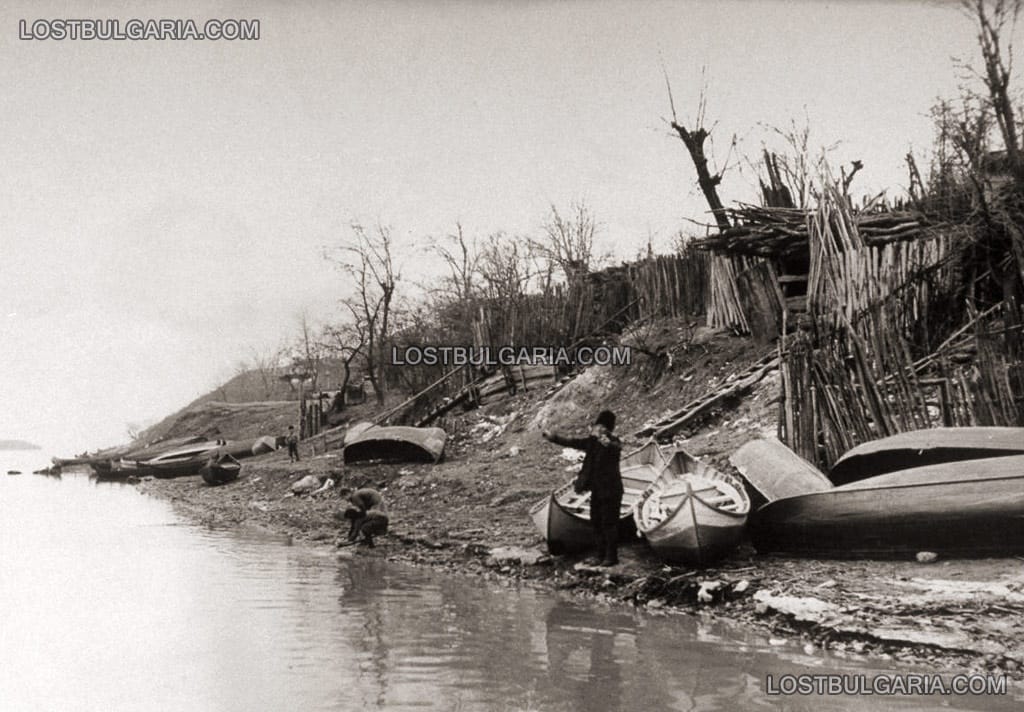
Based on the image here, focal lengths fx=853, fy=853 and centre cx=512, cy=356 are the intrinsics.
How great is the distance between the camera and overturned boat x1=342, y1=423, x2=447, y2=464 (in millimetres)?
17312

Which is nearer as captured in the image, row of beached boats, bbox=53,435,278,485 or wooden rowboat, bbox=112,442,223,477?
row of beached boats, bbox=53,435,278,485

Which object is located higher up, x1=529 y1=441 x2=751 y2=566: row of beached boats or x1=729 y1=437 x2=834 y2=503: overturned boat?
x1=729 y1=437 x2=834 y2=503: overturned boat

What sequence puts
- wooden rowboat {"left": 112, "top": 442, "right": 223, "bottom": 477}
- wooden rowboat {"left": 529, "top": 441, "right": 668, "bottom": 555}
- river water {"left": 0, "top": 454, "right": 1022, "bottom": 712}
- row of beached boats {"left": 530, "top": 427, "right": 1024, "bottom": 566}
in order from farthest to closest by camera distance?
wooden rowboat {"left": 112, "top": 442, "right": 223, "bottom": 477}, wooden rowboat {"left": 529, "top": 441, "right": 668, "bottom": 555}, row of beached boats {"left": 530, "top": 427, "right": 1024, "bottom": 566}, river water {"left": 0, "top": 454, "right": 1022, "bottom": 712}

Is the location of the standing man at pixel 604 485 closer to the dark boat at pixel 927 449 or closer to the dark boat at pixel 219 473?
the dark boat at pixel 927 449

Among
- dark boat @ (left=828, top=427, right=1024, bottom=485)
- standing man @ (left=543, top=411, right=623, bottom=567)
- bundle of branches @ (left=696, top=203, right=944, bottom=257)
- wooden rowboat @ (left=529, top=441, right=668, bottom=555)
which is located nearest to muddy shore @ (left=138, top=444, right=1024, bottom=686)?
wooden rowboat @ (left=529, top=441, right=668, bottom=555)

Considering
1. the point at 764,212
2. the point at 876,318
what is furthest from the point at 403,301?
the point at 876,318

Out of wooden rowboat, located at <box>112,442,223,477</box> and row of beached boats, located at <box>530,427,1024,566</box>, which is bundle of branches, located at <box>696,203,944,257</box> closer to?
row of beached boats, located at <box>530,427,1024,566</box>

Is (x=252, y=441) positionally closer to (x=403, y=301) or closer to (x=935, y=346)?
(x=403, y=301)

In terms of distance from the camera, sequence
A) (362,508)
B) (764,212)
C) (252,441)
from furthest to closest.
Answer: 1. (252,441)
2. (764,212)
3. (362,508)

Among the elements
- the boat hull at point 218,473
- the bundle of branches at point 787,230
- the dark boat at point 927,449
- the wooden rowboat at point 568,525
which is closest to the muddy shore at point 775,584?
the wooden rowboat at point 568,525

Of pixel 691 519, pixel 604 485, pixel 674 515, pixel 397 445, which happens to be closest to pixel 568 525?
pixel 604 485

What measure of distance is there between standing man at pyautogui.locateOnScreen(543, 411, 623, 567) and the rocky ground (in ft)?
0.86

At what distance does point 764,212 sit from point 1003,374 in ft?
22.6

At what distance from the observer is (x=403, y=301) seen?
115 ft
